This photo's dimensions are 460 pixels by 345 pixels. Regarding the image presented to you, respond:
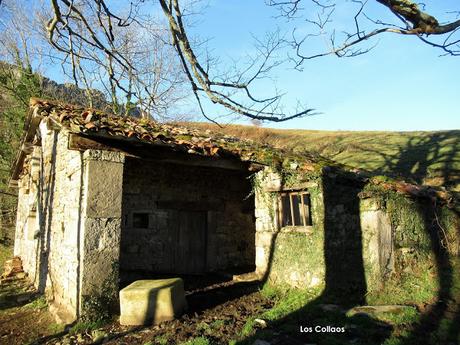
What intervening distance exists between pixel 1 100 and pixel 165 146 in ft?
40.5

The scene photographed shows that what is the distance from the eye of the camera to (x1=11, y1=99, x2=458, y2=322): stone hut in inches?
230

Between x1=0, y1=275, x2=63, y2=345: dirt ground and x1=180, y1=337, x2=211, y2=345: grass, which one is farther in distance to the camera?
x1=0, y1=275, x2=63, y2=345: dirt ground

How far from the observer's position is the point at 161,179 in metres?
8.86

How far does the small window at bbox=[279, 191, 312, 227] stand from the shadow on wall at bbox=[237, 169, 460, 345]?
17.8 inches

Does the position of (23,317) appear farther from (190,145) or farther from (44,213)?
(190,145)

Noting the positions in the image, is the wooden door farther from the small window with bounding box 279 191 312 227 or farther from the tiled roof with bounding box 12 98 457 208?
the small window with bounding box 279 191 312 227

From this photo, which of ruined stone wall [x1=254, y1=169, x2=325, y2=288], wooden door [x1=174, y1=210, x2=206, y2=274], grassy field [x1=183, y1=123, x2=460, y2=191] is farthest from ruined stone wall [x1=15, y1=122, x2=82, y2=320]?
grassy field [x1=183, y1=123, x2=460, y2=191]

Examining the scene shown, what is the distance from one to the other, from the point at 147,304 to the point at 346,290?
3300 millimetres

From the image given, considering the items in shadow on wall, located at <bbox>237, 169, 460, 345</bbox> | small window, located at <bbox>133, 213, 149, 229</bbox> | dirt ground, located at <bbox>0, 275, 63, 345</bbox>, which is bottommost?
dirt ground, located at <bbox>0, 275, 63, 345</bbox>

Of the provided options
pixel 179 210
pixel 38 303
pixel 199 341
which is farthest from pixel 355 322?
pixel 38 303

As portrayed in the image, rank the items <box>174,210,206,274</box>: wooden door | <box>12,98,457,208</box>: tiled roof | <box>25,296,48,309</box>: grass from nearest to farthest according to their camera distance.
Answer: <box>12,98,457,208</box>: tiled roof, <box>25,296,48,309</box>: grass, <box>174,210,206,274</box>: wooden door

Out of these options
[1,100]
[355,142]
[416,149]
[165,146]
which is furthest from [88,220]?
[355,142]

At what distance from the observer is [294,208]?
24.6 feet

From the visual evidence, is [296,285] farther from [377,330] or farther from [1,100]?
[1,100]
